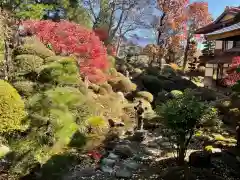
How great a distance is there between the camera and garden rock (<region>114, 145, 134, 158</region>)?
30.1 ft

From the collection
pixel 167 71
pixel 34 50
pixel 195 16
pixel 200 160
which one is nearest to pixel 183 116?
pixel 200 160

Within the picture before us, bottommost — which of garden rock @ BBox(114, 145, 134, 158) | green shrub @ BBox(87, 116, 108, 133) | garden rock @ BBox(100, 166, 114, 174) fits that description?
garden rock @ BBox(100, 166, 114, 174)

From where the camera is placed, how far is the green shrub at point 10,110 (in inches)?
275

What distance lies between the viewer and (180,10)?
27.2 m

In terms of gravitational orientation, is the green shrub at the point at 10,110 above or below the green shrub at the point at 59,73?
below

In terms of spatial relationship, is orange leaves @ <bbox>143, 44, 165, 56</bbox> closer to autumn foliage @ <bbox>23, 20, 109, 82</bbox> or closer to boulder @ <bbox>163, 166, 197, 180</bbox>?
autumn foliage @ <bbox>23, 20, 109, 82</bbox>

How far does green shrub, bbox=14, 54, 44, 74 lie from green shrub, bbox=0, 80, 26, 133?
106 inches

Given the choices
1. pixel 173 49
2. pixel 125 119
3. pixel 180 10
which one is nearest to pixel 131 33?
pixel 173 49

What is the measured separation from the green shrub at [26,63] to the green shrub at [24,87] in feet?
3.53

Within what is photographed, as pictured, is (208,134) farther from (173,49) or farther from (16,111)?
(173,49)

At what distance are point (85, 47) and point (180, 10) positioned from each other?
17.1 metres

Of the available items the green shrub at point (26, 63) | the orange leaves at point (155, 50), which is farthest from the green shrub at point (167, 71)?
the green shrub at point (26, 63)

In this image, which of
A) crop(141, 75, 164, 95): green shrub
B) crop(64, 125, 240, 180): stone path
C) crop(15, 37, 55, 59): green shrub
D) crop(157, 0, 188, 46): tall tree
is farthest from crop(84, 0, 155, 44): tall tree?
crop(64, 125, 240, 180): stone path

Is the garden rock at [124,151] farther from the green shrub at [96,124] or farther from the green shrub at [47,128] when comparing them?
the green shrub at [96,124]
